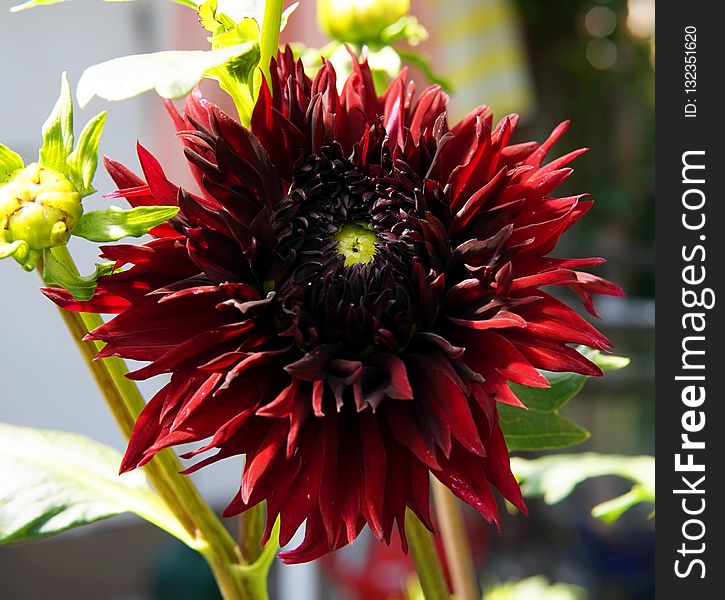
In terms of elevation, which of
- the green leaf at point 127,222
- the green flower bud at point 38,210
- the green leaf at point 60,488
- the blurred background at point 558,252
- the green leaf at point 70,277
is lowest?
the blurred background at point 558,252

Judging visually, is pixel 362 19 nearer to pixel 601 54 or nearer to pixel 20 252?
pixel 20 252

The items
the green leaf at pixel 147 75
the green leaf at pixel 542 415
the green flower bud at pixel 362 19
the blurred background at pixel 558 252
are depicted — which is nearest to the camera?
the green leaf at pixel 147 75

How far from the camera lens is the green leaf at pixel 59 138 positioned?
0.27 m

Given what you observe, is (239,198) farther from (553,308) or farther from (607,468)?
(607,468)

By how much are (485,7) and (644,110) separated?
100cm

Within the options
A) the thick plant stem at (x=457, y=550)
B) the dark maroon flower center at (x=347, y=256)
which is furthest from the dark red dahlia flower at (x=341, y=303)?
the thick plant stem at (x=457, y=550)

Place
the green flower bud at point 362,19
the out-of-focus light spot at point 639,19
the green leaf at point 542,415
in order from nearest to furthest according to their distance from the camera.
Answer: the green leaf at point 542,415 < the green flower bud at point 362,19 < the out-of-focus light spot at point 639,19

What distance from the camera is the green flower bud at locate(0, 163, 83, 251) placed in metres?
0.25

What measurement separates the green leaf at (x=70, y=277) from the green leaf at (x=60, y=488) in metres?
0.11

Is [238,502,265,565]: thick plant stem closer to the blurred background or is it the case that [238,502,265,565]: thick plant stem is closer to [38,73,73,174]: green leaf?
[38,73,73,174]: green leaf

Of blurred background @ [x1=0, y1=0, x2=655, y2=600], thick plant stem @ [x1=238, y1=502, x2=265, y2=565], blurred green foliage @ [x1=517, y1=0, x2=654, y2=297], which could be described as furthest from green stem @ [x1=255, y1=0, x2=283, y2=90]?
blurred green foliage @ [x1=517, y1=0, x2=654, y2=297]

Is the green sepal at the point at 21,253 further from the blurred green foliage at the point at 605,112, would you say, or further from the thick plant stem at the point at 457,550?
the blurred green foliage at the point at 605,112

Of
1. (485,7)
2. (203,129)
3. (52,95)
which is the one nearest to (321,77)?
(203,129)

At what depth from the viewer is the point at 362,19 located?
1.63 feet
